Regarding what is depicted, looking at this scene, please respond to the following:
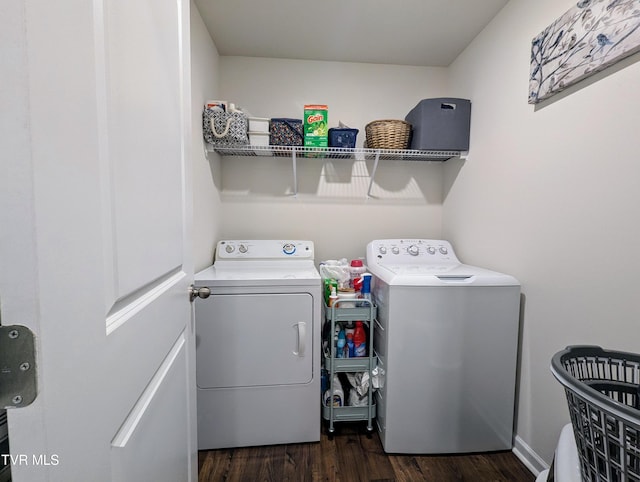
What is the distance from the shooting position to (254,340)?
151 cm

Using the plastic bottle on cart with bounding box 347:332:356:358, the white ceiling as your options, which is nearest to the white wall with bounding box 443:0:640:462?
the white ceiling

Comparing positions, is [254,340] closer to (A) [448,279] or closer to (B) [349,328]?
(B) [349,328]

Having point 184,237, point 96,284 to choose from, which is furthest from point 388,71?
point 96,284

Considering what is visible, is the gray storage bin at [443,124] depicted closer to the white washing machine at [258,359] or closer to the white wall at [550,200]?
the white wall at [550,200]

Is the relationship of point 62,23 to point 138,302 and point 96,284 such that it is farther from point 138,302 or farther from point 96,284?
point 138,302

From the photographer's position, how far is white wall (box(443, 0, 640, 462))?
1024 mm

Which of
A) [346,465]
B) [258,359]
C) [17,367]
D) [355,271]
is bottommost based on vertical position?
[346,465]

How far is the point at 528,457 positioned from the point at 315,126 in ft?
7.37

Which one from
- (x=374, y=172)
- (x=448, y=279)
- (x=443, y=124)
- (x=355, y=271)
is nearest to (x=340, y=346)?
(x=355, y=271)

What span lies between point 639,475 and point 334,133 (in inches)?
74.3

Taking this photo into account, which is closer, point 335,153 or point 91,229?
point 91,229

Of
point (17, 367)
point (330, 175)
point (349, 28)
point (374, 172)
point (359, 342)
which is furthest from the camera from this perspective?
point (330, 175)

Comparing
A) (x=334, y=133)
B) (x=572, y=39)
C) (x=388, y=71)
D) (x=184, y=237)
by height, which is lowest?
(x=184, y=237)

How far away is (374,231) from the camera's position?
7.41ft
